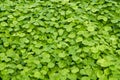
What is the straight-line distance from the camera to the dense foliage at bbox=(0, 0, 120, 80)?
2658mm

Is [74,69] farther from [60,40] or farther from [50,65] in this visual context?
[60,40]

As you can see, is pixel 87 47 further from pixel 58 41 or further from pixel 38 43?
pixel 38 43

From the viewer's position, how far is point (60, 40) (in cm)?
307

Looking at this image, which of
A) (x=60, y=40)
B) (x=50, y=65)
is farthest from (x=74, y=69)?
(x=60, y=40)

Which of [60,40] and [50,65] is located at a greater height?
[60,40]

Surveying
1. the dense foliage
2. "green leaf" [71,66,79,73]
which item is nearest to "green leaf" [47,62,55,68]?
the dense foliage

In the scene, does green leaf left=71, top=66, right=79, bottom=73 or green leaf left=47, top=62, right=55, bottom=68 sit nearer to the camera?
green leaf left=71, top=66, right=79, bottom=73

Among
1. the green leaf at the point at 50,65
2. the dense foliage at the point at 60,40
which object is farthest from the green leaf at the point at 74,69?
the green leaf at the point at 50,65

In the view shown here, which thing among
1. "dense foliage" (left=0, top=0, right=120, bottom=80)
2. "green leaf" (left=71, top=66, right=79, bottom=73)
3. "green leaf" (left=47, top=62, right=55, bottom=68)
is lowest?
"green leaf" (left=71, top=66, right=79, bottom=73)

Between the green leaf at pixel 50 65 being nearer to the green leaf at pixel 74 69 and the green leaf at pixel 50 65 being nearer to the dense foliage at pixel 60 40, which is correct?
the dense foliage at pixel 60 40

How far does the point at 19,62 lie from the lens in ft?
9.52

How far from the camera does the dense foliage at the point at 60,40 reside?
2.66m

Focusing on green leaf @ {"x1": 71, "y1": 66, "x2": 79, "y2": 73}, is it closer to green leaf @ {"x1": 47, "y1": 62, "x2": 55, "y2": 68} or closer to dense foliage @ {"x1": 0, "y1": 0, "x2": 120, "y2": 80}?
dense foliage @ {"x1": 0, "y1": 0, "x2": 120, "y2": 80}

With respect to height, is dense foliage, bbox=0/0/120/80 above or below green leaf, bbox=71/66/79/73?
above
